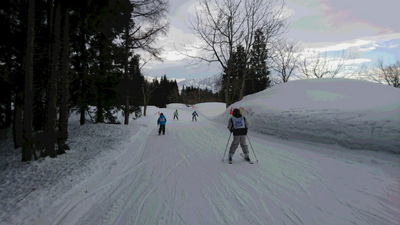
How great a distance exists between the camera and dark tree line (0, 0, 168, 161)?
5980 millimetres

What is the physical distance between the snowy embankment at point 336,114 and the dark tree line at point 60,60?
32.5ft

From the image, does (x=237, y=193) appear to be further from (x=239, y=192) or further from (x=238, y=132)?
(x=238, y=132)

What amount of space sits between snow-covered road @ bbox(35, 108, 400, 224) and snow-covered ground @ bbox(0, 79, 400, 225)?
2cm

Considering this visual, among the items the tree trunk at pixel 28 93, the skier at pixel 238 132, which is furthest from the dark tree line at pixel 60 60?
the skier at pixel 238 132

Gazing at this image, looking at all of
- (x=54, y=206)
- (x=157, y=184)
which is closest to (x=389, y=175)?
(x=157, y=184)

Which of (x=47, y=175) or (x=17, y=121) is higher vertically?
(x=17, y=121)

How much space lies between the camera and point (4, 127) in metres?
15.7

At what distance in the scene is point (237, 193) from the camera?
3666 mm

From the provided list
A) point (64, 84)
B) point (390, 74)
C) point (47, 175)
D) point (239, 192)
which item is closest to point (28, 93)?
point (64, 84)

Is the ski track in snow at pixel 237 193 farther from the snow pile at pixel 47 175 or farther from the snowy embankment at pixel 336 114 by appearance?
the snowy embankment at pixel 336 114

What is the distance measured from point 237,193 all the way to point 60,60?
28.6 ft

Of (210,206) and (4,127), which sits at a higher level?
(210,206)

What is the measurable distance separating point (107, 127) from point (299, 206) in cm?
1208

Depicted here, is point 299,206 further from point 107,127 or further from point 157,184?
point 107,127
